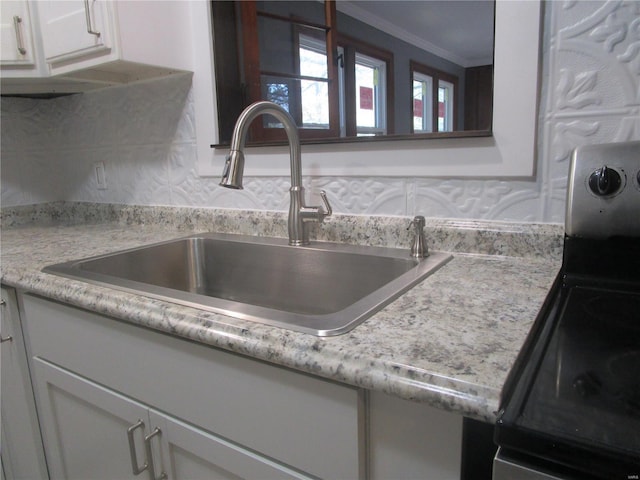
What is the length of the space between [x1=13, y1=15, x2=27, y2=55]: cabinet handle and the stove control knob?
5.12ft

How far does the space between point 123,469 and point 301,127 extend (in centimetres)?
97

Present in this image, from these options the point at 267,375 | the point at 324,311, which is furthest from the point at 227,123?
the point at 267,375

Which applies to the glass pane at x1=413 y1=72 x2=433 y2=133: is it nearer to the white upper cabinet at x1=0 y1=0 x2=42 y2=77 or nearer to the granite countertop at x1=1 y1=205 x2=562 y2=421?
the granite countertop at x1=1 y1=205 x2=562 y2=421

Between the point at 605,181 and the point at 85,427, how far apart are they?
1.11 m

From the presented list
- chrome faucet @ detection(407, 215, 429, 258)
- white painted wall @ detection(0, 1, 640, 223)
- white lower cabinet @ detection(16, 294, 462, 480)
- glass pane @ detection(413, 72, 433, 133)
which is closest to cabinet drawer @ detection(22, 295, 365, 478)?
white lower cabinet @ detection(16, 294, 462, 480)

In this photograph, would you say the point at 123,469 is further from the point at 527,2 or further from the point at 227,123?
the point at 527,2

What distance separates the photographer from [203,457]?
0.71 m

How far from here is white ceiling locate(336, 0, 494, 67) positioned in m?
0.93

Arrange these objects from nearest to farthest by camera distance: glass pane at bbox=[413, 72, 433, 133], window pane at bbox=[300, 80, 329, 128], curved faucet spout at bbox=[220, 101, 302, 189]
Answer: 1. curved faucet spout at bbox=[220, 101, 302, 189]
2. glass pane at bbox=[413, 72, 433, 133]
3. window pane at bbox=[300, 80, 329, 128]

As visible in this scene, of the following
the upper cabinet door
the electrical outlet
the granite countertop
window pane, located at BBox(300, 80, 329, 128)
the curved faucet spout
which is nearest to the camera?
the granite countertop

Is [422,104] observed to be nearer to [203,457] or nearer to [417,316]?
[417,316]

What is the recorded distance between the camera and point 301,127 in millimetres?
1309

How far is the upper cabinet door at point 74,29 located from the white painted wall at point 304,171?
0.27 m

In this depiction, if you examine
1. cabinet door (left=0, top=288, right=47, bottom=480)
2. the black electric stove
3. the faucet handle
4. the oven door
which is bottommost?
cabinet door (left=0, top=288, right=47, bottom=480)
